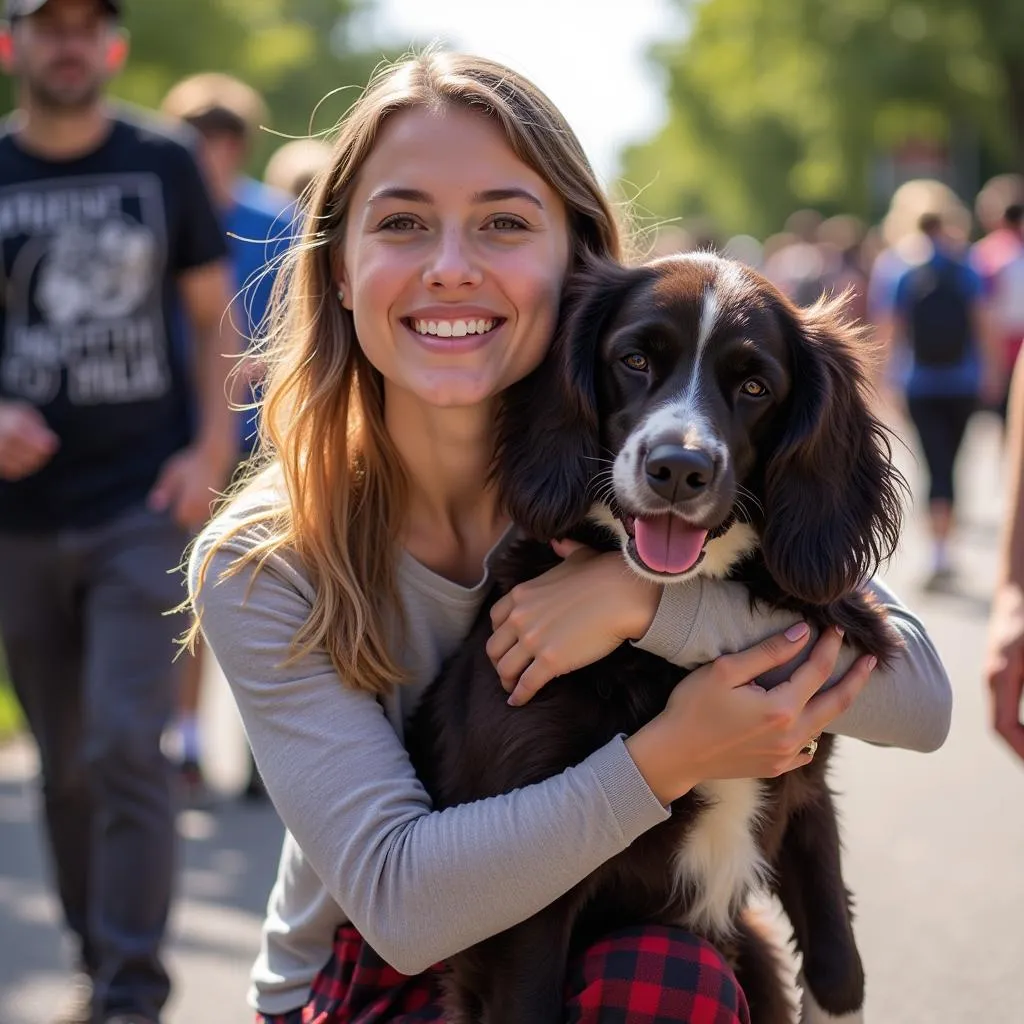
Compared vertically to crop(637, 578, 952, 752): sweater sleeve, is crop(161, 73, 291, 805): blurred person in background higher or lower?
lower

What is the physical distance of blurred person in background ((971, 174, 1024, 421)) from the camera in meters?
10.5

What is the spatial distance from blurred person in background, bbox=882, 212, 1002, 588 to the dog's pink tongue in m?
6.94

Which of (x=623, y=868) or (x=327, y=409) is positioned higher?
(x=327, y=409)

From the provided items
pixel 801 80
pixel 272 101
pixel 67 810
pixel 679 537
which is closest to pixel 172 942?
pixel 67 810

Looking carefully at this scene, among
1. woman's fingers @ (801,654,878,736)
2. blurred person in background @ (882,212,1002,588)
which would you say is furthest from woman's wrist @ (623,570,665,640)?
blurred person in background @ (882,212,1002,588)

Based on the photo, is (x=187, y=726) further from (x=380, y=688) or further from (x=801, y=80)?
(x=801, y=80)

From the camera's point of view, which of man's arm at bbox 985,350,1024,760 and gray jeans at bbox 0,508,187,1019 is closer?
man's arm at bbox 985,350,1024,760

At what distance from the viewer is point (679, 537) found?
2438 mm

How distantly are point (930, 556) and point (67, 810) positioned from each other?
6489mm

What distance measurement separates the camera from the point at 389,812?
236 cm

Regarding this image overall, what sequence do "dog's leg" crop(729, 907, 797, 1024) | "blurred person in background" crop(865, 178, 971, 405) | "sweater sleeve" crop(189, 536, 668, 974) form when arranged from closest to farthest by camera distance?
"sweater sleeve" crop(189, 536, 668, 974), "dog's leg" crop(729, 907, 797, 1024), "blurred person in background" crop(865, 178, 971, 405)

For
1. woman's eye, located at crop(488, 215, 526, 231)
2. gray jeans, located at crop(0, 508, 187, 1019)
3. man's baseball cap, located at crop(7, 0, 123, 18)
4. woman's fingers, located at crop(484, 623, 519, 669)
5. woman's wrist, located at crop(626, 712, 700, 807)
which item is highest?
woman's eye, located at crop(488, 215, 526, 231)

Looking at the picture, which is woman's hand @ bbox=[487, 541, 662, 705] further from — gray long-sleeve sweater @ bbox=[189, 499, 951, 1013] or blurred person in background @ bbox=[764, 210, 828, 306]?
blurred person in background @ bbox=[764, 210, 828, 306]

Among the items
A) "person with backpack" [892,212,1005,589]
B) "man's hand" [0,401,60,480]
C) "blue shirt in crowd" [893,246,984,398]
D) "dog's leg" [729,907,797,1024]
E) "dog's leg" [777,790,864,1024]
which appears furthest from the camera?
"blue shirt in crowd" [893,246,984,398]
